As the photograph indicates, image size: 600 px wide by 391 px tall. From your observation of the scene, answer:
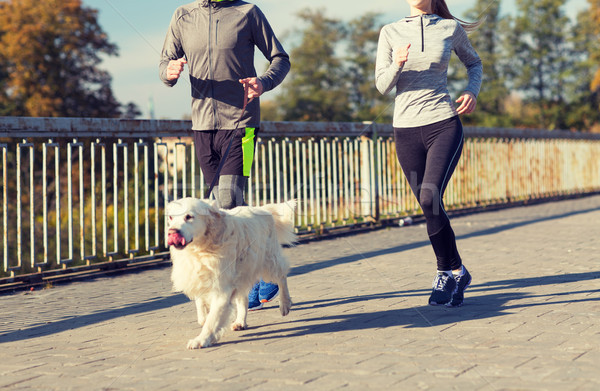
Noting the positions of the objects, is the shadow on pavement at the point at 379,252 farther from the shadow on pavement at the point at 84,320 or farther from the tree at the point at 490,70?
the tree at the point at 490,70

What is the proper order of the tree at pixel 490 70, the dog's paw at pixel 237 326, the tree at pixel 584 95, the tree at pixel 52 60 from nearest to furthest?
the dog's paw at pixel 237 326
the tree at pixel 52 60
the tree at pixel 584 95
the tree at pixel 490 70

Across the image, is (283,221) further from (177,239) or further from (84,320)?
(84,320)

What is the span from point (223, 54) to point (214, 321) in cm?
185

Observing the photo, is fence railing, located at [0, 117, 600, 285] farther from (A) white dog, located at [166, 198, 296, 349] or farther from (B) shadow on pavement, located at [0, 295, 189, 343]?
(A) white dog, located at [166, 198, 296, 349]

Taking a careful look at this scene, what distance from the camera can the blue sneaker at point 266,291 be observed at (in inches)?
205

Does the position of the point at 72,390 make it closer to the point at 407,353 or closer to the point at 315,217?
the point at 407,353

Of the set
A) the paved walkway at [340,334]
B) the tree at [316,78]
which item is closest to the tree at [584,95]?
the tree at [316,78]

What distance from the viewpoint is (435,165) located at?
16.1ft

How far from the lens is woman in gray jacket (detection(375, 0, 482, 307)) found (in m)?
4.95

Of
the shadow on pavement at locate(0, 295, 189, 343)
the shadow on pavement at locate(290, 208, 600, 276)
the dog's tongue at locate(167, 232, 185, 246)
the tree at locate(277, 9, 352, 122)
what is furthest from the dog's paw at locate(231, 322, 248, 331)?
the tree at locate(277, 9, 352, 122)

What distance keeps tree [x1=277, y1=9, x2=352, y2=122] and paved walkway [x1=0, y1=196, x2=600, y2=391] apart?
187ft

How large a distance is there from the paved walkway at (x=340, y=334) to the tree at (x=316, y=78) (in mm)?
57079

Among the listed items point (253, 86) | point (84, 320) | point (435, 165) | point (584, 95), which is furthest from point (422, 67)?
point (584, 95)

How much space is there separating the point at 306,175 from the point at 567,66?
55.9m
